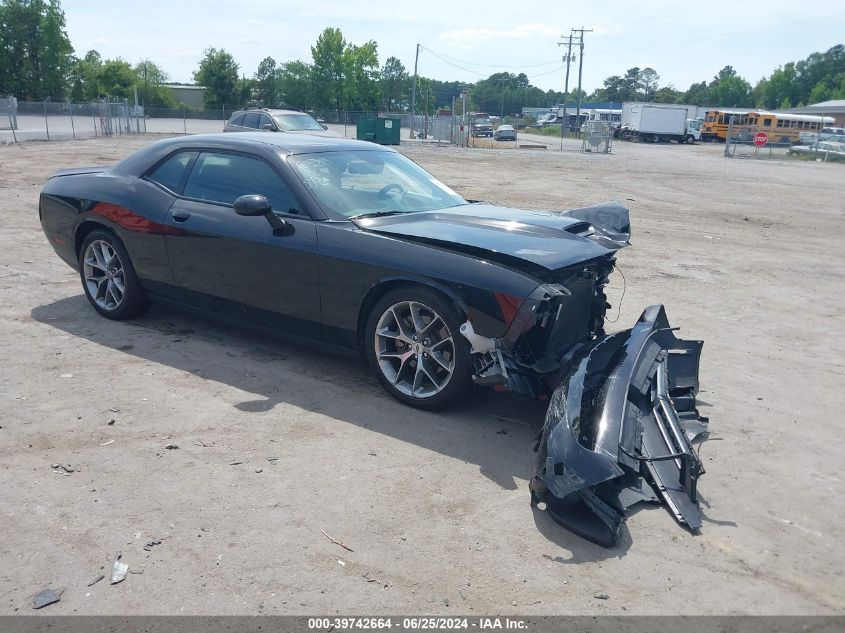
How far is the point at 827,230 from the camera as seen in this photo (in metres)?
13.6

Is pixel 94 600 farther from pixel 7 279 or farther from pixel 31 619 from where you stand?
pixel 7 279

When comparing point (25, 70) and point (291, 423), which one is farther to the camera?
point (25, 70)

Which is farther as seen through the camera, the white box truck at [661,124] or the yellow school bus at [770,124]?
the white box truck at [661,124]

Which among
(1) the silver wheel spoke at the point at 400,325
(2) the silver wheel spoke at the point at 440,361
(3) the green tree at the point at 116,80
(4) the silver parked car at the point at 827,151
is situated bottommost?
(2) the silver wheel spoke at the point at 440,361

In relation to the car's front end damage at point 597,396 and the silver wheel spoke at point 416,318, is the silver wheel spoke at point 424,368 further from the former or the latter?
the car's front end damage at point 597,396

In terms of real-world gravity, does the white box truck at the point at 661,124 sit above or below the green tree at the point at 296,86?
below

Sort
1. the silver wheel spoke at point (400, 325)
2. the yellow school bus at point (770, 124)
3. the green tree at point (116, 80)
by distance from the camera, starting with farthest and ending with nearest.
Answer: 1. the green tree at point (116, 80)
2. the yellow school bus at point (770, 124)
3. the silver wheel spoke at point (400, 325)


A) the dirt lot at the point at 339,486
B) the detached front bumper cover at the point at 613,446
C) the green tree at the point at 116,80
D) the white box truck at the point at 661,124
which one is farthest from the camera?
the green tree at the point at 116,80

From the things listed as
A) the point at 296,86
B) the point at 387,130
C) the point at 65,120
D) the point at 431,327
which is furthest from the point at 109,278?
the point at 296,86

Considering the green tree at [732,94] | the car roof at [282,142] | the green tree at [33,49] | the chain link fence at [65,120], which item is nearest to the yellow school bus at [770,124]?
the chain link fence at [65,120]

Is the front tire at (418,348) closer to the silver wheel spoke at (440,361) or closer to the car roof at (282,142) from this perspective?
the silver wheel spoke at (440,361)

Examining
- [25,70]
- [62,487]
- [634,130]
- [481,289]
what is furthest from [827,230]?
[25,70]

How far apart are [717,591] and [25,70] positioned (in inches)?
3057

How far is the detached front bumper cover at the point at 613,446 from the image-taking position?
3.22 meters
